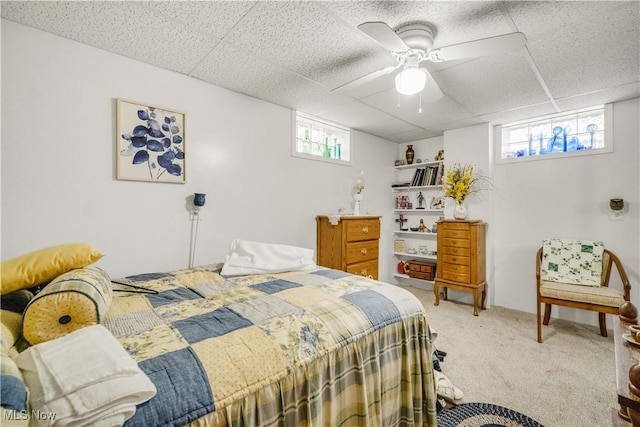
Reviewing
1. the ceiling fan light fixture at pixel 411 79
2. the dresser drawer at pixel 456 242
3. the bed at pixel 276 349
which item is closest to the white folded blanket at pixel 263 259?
the bed at pixel 276 349

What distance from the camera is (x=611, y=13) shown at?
62.8 inches

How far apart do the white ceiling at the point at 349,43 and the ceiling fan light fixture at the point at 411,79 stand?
0.29 m

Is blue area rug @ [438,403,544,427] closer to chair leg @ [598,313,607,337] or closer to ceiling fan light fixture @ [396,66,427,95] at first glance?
chair leg @ [598,313,607,337]

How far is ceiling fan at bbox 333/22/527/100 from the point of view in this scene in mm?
1449

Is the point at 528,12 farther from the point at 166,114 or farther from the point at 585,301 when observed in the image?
the point at 166,114

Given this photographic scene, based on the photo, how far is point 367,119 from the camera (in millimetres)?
3535

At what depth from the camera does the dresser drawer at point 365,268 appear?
10.3 feet

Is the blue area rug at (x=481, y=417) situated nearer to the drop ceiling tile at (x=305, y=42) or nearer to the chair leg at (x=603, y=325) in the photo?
the chair leg at (x=603, y=325)

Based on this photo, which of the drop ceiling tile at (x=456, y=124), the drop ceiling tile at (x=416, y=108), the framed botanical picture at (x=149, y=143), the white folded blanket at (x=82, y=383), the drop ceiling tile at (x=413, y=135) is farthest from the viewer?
the drop ceiling tile at (x=413, y=135)

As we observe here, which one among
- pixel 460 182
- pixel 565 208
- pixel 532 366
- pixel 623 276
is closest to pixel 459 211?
pixel 460 182

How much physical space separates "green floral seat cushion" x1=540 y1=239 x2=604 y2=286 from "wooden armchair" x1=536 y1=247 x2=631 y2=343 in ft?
0.26

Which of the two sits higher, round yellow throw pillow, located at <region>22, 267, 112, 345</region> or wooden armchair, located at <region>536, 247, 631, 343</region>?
round yellow throw pillow, located at <region>22, 267, 112, 345</region>

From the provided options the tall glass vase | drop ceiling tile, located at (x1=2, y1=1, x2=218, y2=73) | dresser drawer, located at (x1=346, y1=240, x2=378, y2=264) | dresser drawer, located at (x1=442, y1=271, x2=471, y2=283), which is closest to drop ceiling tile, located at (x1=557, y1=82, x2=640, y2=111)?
the tall glass vase

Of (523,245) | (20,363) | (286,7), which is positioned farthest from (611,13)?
(20,363)
